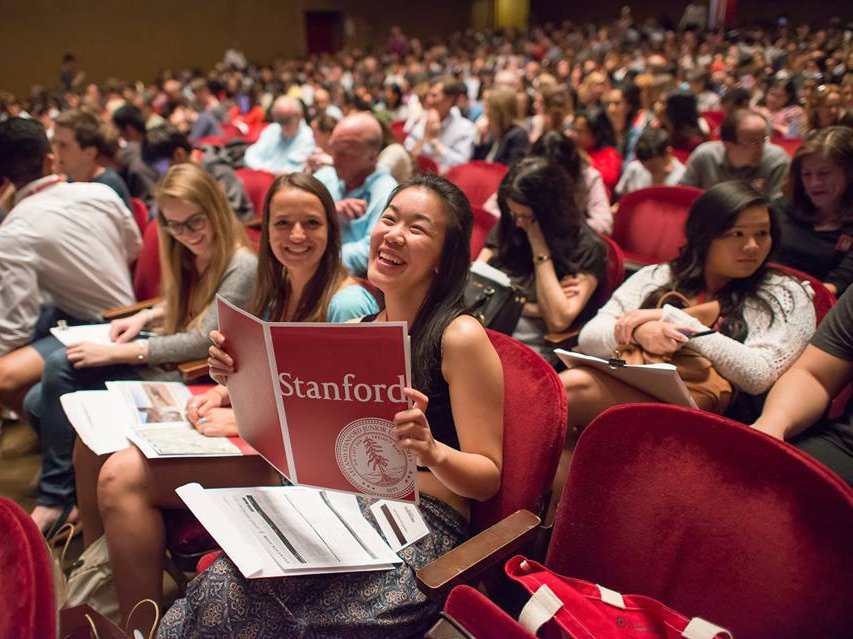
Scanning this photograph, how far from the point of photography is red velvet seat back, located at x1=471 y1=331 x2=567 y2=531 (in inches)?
53.6

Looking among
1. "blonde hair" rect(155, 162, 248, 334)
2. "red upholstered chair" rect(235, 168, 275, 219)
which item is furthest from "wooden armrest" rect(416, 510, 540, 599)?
"red upholstered chair" rect(235, 168, 275, 219)

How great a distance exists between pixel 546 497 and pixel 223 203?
4.73ft

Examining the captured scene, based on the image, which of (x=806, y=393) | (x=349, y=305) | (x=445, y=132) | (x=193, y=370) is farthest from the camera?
(x=445, y=132)

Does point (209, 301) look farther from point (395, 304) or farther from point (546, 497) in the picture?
point (546, 497)

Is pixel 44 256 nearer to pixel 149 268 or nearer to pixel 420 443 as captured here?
pixel 149 268

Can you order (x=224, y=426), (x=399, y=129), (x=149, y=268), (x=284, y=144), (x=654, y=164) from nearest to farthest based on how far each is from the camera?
1. (x=224, y=426)
2. (x=149, y=268)
3. (x=654, y=164)
4. (x=284, y=144)
5. (x=399, y=129)

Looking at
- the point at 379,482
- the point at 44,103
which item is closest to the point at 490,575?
the point at 379,482

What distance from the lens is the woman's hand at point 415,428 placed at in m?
1.16

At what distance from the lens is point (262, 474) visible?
1.71m

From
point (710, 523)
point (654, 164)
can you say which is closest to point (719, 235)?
point (710, 523)

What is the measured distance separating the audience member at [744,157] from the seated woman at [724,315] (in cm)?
157

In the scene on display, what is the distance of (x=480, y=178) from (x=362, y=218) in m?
1.11

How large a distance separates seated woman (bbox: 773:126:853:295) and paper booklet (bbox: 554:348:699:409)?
1087 millimetres

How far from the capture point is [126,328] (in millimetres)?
2305
